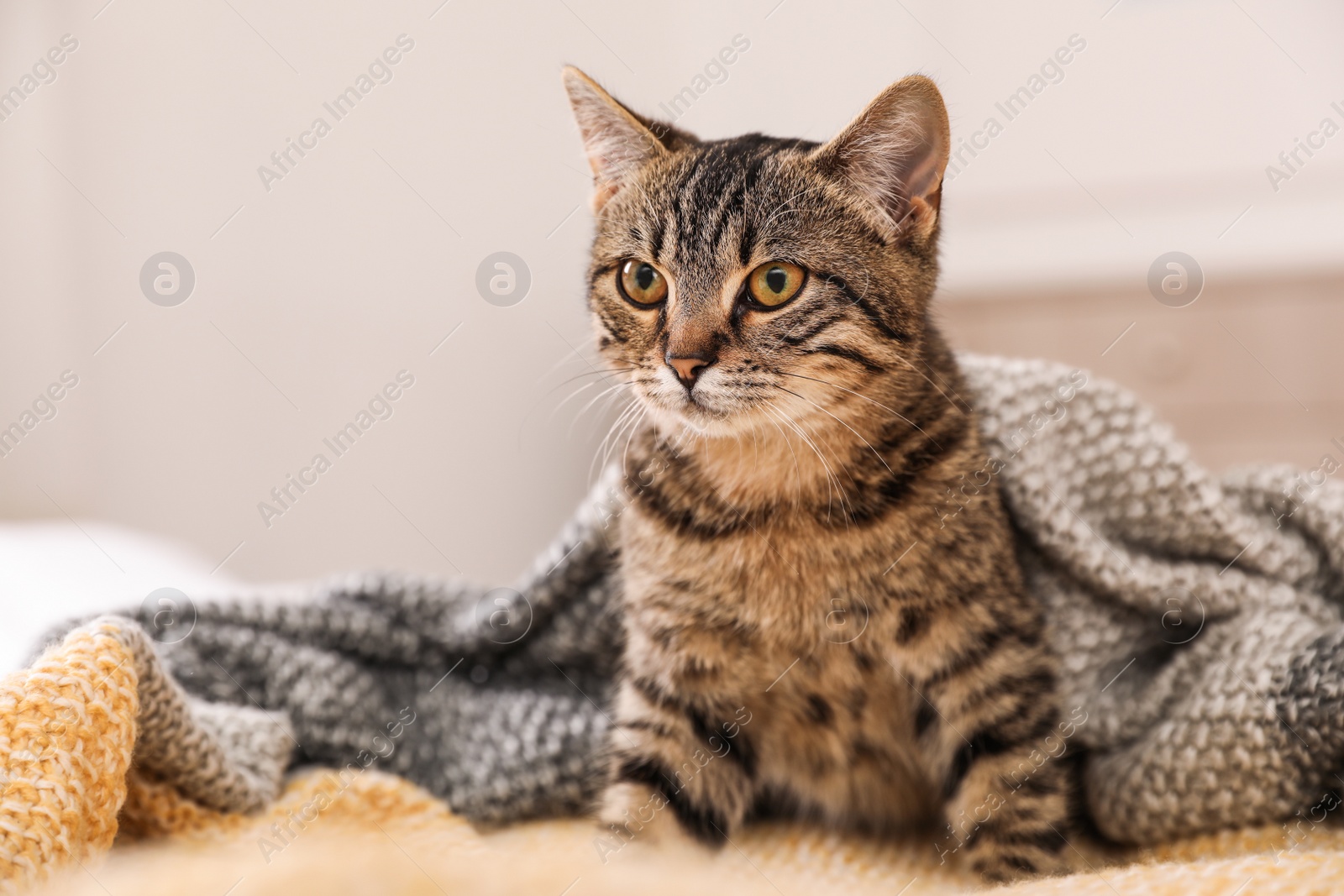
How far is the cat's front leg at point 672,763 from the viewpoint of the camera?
1015 mm

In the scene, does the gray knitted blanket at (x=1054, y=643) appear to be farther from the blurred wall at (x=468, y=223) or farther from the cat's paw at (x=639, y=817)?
the blurred wall at (x=468, y=223)

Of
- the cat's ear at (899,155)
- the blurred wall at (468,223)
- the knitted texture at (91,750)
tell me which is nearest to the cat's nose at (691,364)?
the cat's ear at (899,155)

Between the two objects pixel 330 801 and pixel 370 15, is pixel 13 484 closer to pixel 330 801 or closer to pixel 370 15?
pixel 370 15

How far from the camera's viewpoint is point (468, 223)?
2408mm

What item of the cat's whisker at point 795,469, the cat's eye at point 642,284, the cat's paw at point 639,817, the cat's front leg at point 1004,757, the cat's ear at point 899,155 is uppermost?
the cat's ear at point 899,155

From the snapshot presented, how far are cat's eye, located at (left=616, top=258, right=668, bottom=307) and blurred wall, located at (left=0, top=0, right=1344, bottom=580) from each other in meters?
1.13

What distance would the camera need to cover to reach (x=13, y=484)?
7.23ft

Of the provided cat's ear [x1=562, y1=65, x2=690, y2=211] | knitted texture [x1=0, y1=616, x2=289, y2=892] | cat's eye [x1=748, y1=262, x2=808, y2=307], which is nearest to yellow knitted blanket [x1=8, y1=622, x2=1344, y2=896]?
knitted texture [x1=0, y1=616, x2=289, y2=892]

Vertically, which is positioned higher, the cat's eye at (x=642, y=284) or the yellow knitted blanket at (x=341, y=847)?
the cat's eye at (x=642, y=284)

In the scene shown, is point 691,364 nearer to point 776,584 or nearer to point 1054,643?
point 776,584

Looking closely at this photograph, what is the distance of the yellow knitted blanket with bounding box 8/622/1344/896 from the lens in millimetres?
450

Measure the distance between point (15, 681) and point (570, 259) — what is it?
1.99 meters

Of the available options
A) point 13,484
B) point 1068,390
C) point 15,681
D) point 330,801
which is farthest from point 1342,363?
point 13,484

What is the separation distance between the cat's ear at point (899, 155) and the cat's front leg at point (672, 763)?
22.0 inches
